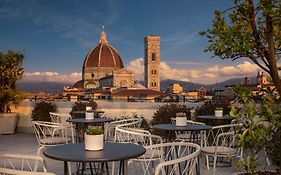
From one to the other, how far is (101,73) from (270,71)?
87094 millimetres

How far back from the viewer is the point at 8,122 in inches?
378

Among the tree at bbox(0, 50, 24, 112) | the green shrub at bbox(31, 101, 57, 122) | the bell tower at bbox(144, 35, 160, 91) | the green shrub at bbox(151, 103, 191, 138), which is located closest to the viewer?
the green shrub at bbox(151, 103, 191, 138)

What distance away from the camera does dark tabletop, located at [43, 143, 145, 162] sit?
259cm

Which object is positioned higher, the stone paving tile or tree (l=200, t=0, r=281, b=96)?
tree (l=200, t=0, r=281, b=96)

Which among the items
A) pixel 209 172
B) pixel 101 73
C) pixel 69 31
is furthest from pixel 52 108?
pixel 101 73

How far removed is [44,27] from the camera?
53.8 feet

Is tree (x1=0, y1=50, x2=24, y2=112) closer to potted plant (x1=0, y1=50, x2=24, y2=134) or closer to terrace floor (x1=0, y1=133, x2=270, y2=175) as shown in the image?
potted plant (x1=0, y1=50, x2=24, y2=134)

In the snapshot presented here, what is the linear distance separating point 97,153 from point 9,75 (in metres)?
7.55

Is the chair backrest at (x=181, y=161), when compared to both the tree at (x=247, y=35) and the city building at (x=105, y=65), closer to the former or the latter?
the tree at (x=247, y=35)

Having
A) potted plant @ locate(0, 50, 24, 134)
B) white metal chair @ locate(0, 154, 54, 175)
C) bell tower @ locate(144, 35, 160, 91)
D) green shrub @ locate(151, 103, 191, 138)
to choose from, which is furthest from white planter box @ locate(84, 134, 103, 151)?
bell tower @ locate(144, 35, 160, 91)

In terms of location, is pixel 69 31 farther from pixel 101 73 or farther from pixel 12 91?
pixel 101 73

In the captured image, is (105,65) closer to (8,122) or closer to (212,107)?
(8,122)

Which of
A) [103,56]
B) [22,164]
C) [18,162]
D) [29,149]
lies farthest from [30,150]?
[103,56]

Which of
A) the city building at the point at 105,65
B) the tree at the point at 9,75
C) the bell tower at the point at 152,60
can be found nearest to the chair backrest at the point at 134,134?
the tree at the point at 9,75
